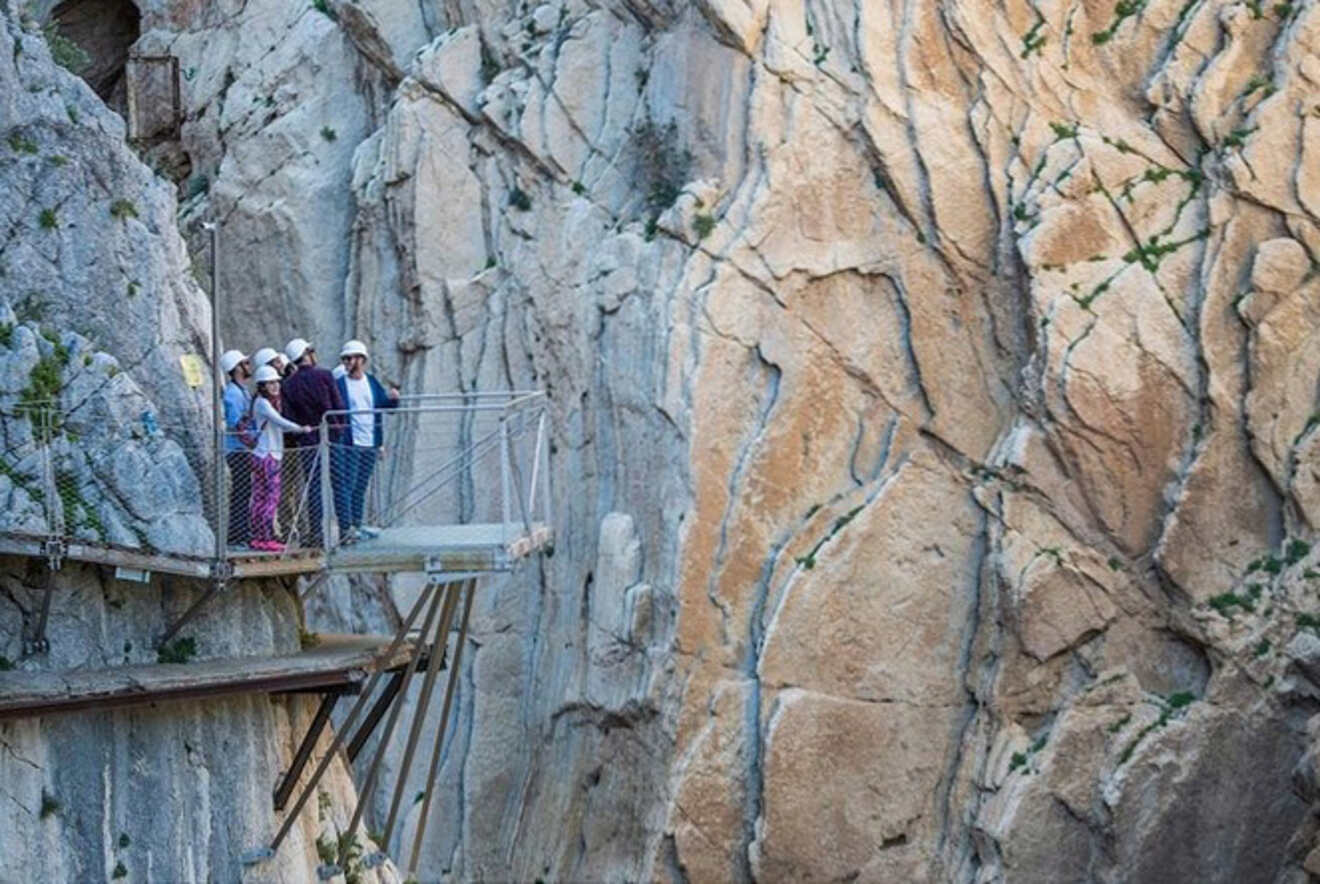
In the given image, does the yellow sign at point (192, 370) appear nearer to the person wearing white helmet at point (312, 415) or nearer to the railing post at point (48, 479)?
the person wearing white helmet at point (312, 415)

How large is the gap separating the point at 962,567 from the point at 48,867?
12012mm

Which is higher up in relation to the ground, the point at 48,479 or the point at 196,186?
the point at 196,186

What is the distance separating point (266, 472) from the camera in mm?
25000

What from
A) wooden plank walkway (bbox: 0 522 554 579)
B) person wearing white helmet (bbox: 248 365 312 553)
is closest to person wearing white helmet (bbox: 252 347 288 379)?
person wearing white helmet (bbox: 248 365 312 553)

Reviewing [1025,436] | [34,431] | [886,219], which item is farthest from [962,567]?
[34,431]

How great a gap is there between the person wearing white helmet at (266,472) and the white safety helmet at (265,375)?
224 millimetres

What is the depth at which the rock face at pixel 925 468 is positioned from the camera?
3109 centimetres

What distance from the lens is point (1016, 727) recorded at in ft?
103

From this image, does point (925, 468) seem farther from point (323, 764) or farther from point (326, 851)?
point (323, 764)

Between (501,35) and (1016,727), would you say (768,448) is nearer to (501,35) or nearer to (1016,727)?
(1016,727)

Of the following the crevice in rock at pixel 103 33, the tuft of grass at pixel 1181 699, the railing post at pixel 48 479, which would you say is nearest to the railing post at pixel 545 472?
the railing post at pixel 48 479

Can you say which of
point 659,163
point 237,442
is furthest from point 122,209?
point 659,163

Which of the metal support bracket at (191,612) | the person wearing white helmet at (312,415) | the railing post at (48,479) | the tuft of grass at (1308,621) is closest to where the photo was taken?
the railing post at (48,479)

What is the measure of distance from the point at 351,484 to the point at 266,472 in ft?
2.69
